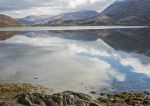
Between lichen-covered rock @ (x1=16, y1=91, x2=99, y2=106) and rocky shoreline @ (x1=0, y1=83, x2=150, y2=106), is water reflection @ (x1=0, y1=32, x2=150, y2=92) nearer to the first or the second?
rocky shoreline @ (x1=0, y1=83, x2=150, y2=106)

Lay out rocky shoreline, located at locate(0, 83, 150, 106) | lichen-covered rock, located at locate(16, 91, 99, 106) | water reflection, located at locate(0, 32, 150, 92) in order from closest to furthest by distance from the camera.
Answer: lichen-covered rock, located at locate(16, 91, 99, 106)
rocky shoreline, located at locate(0, 83, 150, 106)
water reflection, located at locate(0, 32, 150, 92)

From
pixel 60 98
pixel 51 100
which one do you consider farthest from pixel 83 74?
pixel 51 100

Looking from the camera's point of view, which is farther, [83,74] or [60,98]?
[83,74]

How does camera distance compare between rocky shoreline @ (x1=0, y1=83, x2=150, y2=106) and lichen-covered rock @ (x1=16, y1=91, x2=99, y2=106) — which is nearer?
lichen-covered rock @ (x1=16, y1=91, x2=99, y2=106)

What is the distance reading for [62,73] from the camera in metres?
46.2

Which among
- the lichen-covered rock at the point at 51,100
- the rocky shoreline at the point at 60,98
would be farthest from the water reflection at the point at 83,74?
the lichen-covered rock at the point at 51,100

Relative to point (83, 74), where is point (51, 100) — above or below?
above

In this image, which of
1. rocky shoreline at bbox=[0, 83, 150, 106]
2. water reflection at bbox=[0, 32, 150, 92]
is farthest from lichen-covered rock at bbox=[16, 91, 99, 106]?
water reflection at bbox=[0, 32, 150, 92]

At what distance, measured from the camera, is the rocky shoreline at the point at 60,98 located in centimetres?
2323

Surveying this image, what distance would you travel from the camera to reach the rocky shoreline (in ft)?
76.2

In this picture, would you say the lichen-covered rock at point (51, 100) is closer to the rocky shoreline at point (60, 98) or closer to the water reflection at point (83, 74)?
the rocky shoreline at point (60, 98)

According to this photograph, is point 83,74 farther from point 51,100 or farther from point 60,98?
point 51,100

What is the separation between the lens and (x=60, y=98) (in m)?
23.8

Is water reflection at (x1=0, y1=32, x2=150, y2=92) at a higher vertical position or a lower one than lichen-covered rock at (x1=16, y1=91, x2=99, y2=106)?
lower
